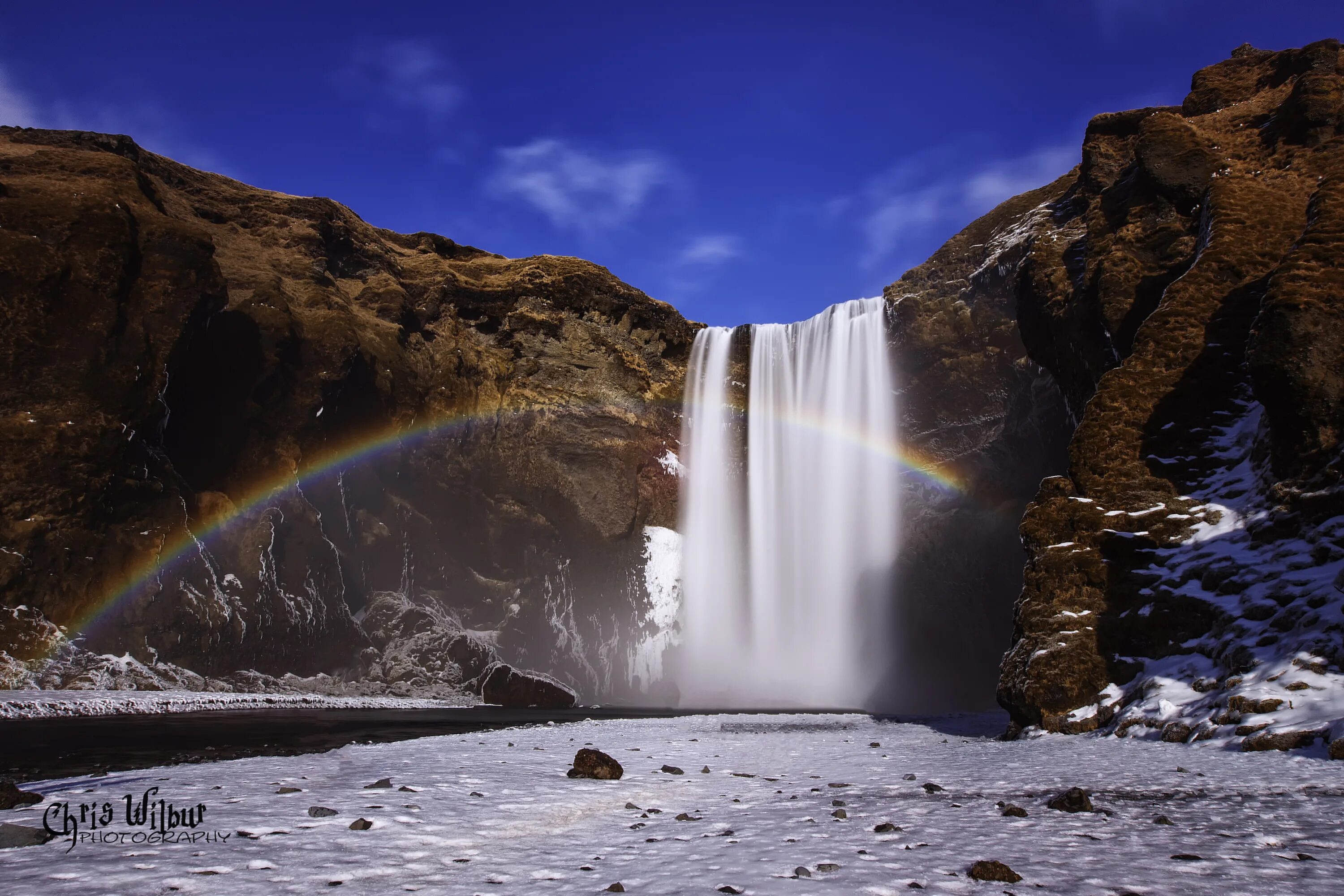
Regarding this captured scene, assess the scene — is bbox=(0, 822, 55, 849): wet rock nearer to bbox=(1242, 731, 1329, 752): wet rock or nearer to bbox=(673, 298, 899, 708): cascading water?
bbox=(1242, 731, 1329, 752): wet rock

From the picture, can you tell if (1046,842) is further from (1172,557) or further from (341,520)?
(341,520)

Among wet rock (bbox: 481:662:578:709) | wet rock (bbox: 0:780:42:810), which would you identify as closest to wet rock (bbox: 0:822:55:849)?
wet rock (bbox: 0:780:42:810)

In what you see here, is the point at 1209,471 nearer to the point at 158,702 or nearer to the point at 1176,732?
the point at 1176,732

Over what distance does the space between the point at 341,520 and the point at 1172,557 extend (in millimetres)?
37003

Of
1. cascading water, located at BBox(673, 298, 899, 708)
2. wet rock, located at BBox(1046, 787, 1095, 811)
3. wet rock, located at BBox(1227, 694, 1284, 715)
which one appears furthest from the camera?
cascading water, located at BBox(673, 298, 899, 708)

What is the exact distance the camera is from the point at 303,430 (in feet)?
125

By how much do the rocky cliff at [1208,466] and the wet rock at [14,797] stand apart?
12.7m

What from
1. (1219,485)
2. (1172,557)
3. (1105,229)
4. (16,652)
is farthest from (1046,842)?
(16,652)

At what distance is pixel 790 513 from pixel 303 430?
26.7 meters

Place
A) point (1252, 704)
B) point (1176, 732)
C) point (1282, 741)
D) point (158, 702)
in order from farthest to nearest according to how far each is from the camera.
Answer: point (158, 702) < point (1176, 732) < point (1252, 704) < point (1282, 741)

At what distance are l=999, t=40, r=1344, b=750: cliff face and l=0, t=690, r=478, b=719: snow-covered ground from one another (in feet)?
74.0

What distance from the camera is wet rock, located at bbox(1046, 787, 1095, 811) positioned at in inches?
249

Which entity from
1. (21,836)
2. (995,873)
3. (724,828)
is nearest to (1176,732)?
(724,828)

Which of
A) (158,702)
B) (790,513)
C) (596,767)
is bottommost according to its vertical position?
(158,702)
